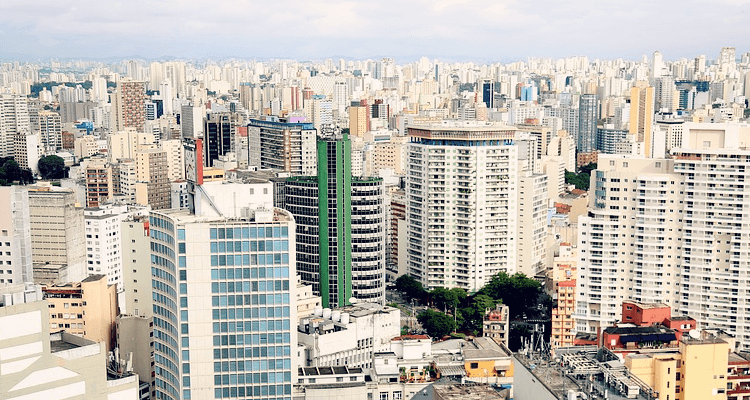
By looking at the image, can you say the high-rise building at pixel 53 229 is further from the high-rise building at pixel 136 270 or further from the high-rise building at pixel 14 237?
the high-rise building at pixel 136 270

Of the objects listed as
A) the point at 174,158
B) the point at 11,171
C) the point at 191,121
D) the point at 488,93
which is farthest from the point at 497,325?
the point at 488,93

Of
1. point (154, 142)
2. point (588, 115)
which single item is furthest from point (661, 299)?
point (588, 115)

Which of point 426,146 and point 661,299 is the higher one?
point 426,146

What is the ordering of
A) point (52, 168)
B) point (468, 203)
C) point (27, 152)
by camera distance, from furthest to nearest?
point (27, 152) → point (52, 168) → point (468, 203)

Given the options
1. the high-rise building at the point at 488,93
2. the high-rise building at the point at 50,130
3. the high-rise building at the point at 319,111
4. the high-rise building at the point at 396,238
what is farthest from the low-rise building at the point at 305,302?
the high-rise building at the point at 488,93

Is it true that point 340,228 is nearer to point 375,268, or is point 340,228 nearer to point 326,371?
point 375,268

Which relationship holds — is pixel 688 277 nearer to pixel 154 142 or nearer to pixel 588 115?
pixel 154 142

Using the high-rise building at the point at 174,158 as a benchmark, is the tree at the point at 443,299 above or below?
below
